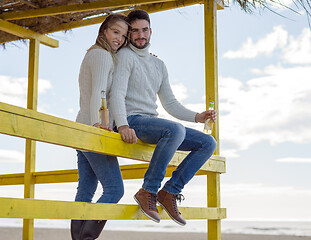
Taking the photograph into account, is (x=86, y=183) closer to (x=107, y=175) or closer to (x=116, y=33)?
(x=107, y=175)

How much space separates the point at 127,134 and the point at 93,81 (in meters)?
0.39

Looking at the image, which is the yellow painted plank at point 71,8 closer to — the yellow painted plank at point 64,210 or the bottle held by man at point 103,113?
the bottle held by man at point 103,113

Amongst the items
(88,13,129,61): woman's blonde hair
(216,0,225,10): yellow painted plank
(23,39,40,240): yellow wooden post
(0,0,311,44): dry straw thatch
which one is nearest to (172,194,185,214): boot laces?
(88,13,129,61): woman's blonde hair

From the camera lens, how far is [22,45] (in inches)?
246

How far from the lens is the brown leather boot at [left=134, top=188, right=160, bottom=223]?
3014mm

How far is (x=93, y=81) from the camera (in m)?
2.94

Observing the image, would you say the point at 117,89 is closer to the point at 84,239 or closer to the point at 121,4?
the point at 84,239

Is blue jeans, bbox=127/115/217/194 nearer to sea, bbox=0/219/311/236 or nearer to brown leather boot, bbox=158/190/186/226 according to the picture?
brown leather boot, bbox=158/190/186/226

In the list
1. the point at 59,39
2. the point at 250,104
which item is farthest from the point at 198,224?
the point at 59,39

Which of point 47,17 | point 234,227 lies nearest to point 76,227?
point 47,17

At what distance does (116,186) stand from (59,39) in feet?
12.1

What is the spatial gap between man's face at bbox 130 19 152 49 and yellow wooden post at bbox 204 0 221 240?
152 cm

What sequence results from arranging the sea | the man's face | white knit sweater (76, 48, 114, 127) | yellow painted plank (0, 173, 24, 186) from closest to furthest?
1. white knit sweater (76, 48, 114, 127)
2. the man's face
3. yellow painted plank (0, 173, 24, 186)
4. the sea

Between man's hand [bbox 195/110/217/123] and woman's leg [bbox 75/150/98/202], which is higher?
man's hand [bbox 195/110/217/123]
